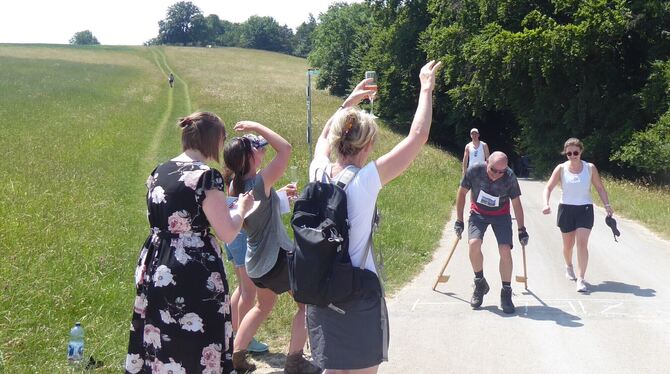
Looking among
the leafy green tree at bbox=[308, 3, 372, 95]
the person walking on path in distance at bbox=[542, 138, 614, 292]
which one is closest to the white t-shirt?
the person walking on path in distance at bbox=[542, 138, 614, 292]

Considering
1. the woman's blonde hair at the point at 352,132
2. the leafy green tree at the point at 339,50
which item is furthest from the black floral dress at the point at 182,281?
the leafy green tree at the point at 339,50

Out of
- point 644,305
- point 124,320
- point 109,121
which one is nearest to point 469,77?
point 109,121

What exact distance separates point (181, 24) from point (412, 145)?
155 metres

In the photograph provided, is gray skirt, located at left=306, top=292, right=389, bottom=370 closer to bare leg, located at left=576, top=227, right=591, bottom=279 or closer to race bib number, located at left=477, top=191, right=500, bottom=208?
race bib number, located at left=477, top=191, right=500, bottom=208

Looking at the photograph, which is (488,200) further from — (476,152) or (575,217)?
(476,152)

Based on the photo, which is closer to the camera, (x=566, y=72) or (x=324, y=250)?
(x=324, y=250)

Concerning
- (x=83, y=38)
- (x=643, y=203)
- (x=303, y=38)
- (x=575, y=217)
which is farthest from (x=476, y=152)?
(x=83, y=38)

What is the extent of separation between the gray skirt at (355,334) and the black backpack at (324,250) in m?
0.10

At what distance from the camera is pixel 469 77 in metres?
30.3

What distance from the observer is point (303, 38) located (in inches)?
5842

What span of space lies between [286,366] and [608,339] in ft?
9.90

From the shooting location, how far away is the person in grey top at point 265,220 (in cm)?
483

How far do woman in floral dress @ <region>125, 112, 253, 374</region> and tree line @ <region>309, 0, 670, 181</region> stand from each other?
21.0m

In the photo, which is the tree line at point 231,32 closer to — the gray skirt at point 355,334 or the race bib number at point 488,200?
the race bib number at point 488,200
